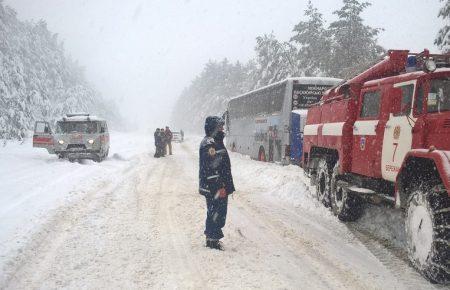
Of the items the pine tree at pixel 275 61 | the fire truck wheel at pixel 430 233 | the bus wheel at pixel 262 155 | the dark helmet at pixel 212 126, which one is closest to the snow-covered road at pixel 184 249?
the fire truck wheel at pixel 430 233

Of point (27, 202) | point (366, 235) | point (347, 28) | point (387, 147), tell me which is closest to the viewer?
point (387, 147)

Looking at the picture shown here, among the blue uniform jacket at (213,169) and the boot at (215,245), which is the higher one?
the blue uniform jacket at (213,169)

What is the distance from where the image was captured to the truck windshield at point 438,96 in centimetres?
582

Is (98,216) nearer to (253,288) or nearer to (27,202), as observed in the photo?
(27,202)

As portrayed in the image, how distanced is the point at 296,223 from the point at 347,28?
35820 mm

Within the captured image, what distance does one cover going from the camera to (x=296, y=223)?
28.1 feet

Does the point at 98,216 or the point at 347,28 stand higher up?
the point at 347,28

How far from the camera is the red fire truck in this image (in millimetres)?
5281

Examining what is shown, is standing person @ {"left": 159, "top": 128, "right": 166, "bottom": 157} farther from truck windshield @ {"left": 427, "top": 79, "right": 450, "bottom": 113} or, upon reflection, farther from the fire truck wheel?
the fire truck wheel

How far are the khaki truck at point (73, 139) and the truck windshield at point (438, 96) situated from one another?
17593 mm

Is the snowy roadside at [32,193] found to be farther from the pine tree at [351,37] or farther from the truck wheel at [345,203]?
the pine tree at [351,37]

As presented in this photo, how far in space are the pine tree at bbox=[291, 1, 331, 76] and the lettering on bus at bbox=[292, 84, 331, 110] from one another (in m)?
25.9

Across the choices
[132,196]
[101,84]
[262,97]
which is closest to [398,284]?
[132,196]

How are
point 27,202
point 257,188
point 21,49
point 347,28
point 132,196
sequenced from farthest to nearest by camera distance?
point 21,49 → point 347,28 → point 257,188 → point 132,196 → point 27,202
